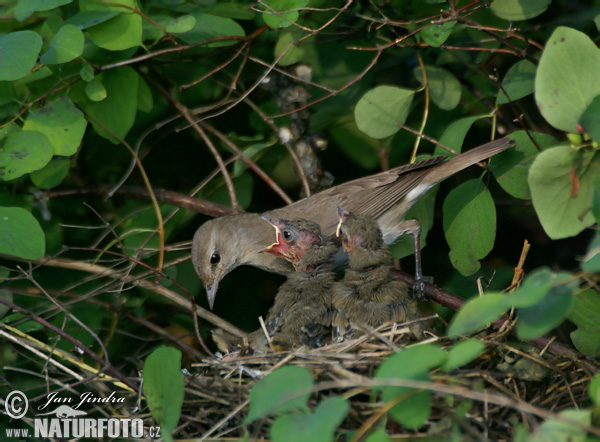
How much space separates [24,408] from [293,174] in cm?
273

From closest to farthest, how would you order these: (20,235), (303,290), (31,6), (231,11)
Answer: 1. (20,235)
2. (31,6)
3. (303,290)
4. (231,11)

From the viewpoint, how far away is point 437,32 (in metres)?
3.69

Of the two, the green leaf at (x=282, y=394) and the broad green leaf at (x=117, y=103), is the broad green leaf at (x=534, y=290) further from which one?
the broad green leaf at (x=117, y=103)

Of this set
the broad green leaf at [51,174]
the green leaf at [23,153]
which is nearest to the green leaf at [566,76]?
the green leaf at [23,153]

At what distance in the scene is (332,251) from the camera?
4.25m

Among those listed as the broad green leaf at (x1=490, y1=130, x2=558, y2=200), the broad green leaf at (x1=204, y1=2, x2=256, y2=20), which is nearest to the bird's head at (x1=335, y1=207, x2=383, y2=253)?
the broad green leaf at (x1=490, y1=130, x2=558, y2=200)

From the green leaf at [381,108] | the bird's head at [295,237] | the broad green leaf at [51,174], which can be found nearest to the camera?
the green leaf at [381,108]

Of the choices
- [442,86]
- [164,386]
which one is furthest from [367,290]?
[442,86]

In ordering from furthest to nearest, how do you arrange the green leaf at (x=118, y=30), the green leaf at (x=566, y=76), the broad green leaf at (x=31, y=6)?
the green leaf at (x=118, y=30) < the broad green leaf at (x=31, y=6) < the green leaf at (x=566, y=76)

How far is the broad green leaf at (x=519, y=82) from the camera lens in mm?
3627

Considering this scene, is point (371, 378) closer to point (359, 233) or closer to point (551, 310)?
point (551, 310)

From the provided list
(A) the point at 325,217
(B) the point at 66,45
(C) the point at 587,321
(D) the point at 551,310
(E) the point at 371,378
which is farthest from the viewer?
(A) the point at 325,217

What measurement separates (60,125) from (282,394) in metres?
2.39

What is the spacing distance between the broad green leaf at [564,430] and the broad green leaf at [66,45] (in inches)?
114
